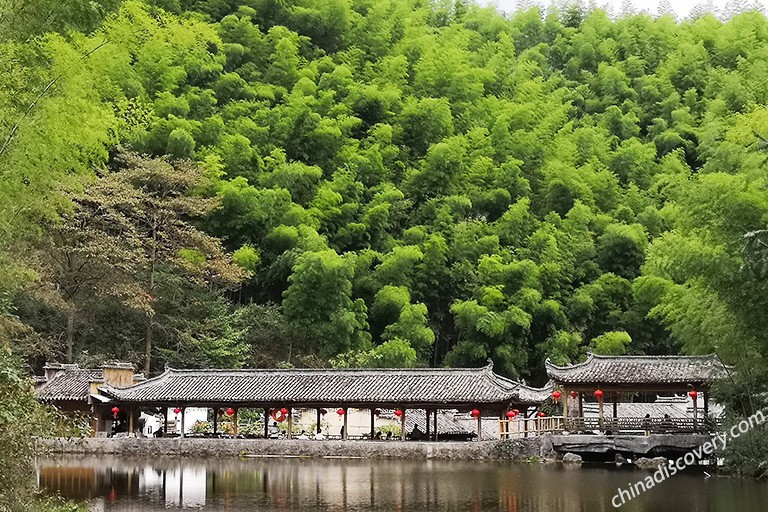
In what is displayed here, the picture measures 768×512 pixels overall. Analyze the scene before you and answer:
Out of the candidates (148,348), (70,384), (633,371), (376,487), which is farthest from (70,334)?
(633,371)

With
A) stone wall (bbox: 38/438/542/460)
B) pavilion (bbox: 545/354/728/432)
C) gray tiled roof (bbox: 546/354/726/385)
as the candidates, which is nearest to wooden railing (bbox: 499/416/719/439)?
pavilion (bbox: 545/354/728/432)

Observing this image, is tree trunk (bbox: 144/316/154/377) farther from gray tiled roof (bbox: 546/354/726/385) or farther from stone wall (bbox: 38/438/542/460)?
gray tiled roof (bbox: 546/354/726/385)

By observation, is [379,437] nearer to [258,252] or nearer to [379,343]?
[379,343]

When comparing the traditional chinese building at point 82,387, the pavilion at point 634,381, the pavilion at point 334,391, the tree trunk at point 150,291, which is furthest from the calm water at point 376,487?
the tree trunk at point 150,291

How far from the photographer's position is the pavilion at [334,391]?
2534 centimetres

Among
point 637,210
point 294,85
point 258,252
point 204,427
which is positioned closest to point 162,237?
point 258,252

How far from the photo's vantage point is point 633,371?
2498 centimetres

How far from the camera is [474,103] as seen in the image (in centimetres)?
4569

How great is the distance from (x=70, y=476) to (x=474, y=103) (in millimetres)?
31090

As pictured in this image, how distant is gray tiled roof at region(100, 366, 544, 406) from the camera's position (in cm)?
2541

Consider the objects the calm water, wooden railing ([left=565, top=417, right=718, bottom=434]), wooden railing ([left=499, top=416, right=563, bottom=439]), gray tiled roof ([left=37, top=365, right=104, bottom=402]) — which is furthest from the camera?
gray tiled roof ([left=37, top=365, right=104, bottom=402])

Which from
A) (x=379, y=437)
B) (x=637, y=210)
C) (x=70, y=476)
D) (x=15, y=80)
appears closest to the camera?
(x=15, y=80)

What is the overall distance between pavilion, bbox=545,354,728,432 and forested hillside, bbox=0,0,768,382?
5.34 feet

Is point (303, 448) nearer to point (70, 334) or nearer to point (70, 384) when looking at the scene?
point (70, 384)
